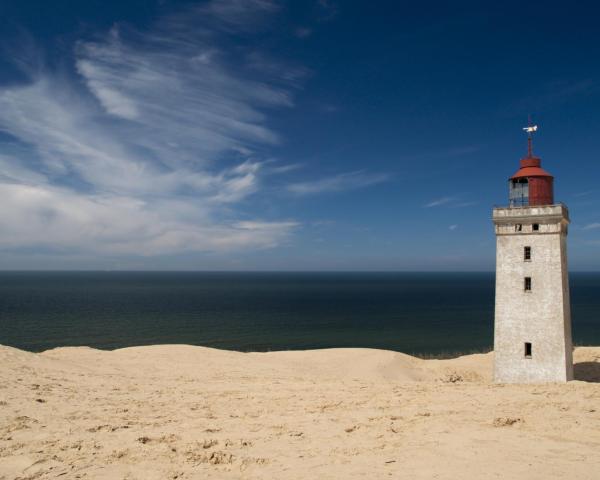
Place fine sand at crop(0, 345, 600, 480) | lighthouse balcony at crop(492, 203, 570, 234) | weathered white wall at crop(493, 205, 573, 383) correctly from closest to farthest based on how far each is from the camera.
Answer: fine sand at crop(0, 345, 600, 480)
weathered white wall at crop(493, 205, 573, 383)
lighthouse balcony at crop(492, 203, 570, 234)

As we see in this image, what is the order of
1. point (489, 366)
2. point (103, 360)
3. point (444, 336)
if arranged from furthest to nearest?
point (444, 336), point (489, 366), point (103, 360)

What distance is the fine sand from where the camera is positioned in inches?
357

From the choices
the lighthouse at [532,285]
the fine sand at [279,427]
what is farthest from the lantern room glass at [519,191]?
the fine sand at [279,427]

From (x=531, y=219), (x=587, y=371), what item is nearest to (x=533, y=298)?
(x=531, y=219)

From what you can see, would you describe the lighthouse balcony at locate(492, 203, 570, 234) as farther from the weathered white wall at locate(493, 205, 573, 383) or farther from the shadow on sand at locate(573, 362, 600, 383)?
the shadow on sand at locate(573, 362, 600, 383)

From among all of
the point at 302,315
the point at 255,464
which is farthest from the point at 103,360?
the point at 302,315

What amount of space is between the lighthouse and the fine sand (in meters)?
4.62

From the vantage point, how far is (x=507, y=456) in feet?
30.7

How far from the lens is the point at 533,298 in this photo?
21016 millimetres

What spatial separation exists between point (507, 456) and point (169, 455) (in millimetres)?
7728

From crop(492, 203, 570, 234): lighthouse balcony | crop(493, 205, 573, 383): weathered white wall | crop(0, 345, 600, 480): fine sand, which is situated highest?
crop(492, 203, 570, 234): lighthouse balcony

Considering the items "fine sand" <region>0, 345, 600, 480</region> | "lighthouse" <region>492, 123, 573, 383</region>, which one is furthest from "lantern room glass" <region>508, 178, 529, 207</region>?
"fine sand" <region>0, 345, 600, 480</region>

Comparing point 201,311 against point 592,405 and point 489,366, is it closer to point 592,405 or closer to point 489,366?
point 489,366

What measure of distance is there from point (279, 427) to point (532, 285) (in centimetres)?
1547
